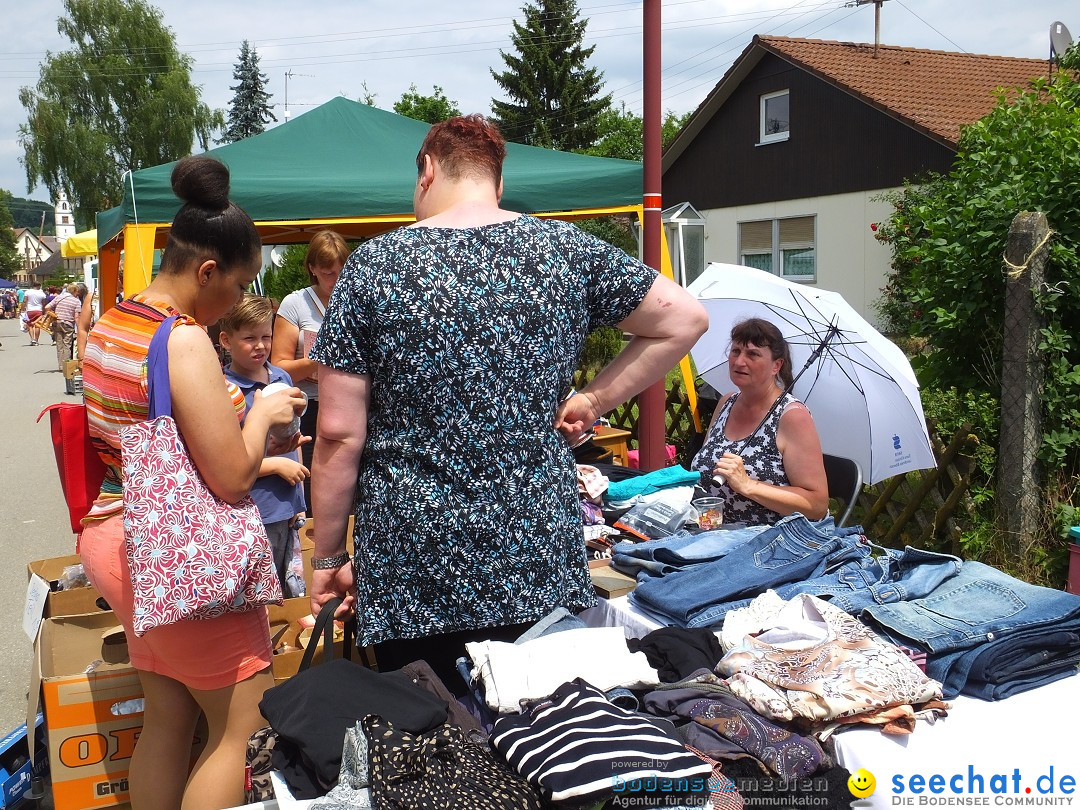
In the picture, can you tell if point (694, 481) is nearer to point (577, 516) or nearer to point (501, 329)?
point (577, 516)

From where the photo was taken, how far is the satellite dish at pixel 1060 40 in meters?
6.26

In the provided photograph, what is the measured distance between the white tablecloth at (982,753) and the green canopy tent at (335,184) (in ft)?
15.3

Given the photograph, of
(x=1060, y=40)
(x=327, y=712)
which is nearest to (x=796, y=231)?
(x=1060, y=40)

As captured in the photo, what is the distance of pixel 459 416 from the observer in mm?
1820

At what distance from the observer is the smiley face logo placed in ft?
5.57

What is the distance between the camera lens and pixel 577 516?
198cm

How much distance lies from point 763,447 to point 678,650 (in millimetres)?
1558

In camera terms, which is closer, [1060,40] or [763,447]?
[763,447]

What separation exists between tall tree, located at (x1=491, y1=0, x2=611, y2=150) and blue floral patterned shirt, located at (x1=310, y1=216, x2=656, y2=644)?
32.9m

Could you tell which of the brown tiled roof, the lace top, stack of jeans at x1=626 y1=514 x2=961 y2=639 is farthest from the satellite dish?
the brown tiled roof

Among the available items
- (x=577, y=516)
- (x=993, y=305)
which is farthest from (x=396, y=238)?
(x=993, y=305)

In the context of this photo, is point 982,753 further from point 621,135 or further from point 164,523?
point 621,135

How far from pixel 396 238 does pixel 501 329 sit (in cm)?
30

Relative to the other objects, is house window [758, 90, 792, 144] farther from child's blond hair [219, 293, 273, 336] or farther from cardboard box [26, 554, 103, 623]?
cardboard box [26, 554, 103, 623]
